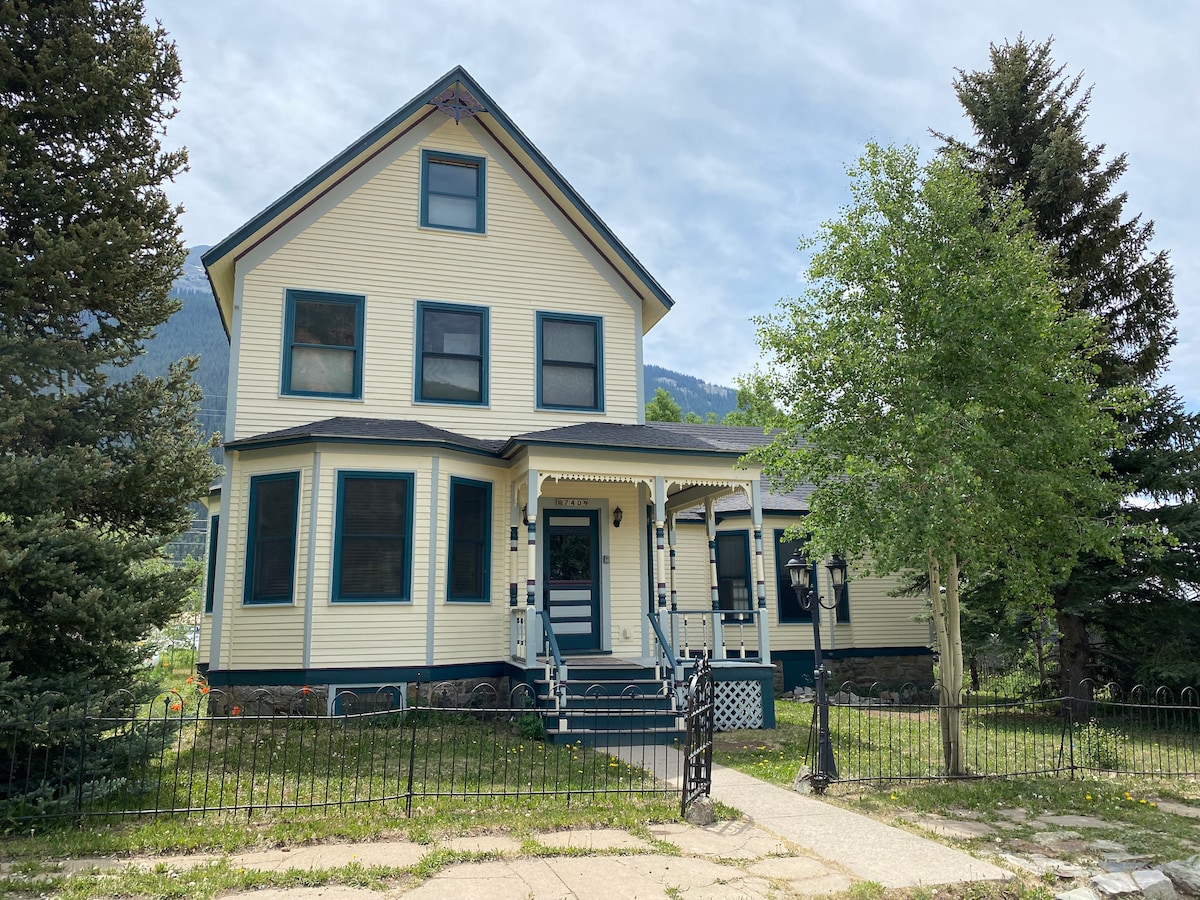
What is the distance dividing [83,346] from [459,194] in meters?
7.90

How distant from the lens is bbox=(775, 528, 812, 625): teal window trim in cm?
1836

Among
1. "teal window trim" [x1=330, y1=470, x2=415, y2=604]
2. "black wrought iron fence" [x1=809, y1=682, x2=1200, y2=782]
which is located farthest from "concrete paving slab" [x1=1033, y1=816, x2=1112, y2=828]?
"teal window trim" [x1=330, y1=470, x2=415, y2=604]

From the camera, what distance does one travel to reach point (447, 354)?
48.1 feet

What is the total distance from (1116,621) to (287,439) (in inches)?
587

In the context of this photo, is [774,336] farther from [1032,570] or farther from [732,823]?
[732,823]

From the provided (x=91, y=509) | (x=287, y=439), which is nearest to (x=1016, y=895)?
(x=91, y=509)

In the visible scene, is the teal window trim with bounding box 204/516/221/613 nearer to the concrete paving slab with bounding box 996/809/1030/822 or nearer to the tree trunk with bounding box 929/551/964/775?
the tree trunk with bounding box 929/551/964/775

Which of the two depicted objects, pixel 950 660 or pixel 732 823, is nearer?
pixel 732 823

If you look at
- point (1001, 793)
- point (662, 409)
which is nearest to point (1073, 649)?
point (1001, 793)

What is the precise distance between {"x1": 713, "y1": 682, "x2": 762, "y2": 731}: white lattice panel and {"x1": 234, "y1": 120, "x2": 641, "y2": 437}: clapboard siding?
207 inches

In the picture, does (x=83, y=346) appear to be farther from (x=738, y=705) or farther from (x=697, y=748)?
(x=738, y=705)

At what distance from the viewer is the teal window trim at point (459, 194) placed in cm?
1510

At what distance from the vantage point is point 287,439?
495 inches

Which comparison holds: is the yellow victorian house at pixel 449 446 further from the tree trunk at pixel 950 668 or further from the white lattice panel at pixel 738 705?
the tree trunk at pixel 950 668
